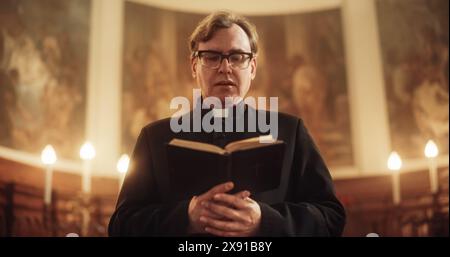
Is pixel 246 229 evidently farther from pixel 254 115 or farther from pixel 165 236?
pixel 254 115

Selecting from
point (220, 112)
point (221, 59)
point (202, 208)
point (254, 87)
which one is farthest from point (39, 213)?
point (202, 208)

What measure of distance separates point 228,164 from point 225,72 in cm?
50

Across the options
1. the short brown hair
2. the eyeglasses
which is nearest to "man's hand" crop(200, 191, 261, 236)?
the eyeglasses

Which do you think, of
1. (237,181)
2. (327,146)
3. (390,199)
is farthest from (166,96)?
(237,181)

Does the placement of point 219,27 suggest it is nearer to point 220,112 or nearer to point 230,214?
point 220,112

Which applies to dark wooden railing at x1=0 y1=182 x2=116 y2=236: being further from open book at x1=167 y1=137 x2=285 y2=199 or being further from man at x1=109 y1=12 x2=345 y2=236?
open book at x1=167 y1=137 x2=285 y2=199

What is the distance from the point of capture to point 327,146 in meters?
7.95

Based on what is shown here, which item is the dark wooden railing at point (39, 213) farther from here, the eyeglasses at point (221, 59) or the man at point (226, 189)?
the eyeglasses at point (221, 59)

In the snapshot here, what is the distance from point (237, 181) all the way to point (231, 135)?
1.41 ft

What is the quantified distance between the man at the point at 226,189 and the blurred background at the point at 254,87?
3663mm

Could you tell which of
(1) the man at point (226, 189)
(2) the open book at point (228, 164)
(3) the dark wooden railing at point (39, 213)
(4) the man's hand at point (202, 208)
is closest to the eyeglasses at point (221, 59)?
(1) the man at point (226, 189)

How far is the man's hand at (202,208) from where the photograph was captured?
202 centimetres

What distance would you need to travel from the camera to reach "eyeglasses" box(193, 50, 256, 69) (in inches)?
95.2
